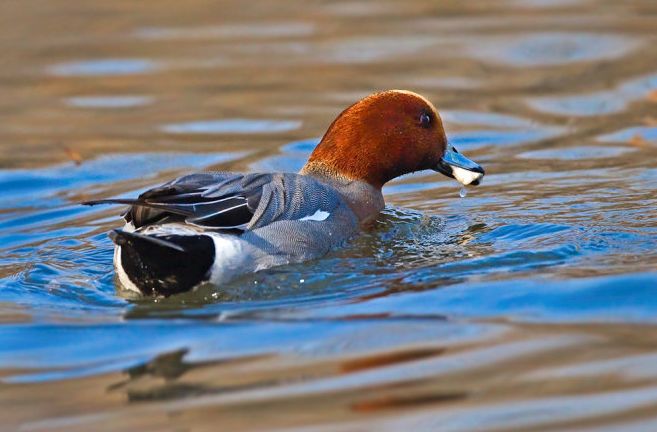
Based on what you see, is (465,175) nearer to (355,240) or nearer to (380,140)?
(380,140)

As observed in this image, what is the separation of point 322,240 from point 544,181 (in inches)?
81.0

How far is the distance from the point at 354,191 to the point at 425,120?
1.82 ft

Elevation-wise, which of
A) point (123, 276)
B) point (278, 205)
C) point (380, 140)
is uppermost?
point (380, 140)

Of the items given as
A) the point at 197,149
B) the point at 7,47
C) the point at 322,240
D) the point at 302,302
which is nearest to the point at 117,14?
the point at 7,47

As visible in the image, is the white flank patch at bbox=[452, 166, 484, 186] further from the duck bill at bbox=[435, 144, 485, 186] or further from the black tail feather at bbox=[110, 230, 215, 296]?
the black tail feather at bbox=[110, 230, 215, 296]

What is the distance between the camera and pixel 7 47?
1090cm

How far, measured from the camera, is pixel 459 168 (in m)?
6.61

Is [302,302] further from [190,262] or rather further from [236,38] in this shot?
[236,38]

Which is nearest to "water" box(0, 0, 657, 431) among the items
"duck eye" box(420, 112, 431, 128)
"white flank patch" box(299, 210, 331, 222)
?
"white flank patch" box(299, 210, 331, 222)

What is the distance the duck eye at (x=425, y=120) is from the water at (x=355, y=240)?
19.2 inches

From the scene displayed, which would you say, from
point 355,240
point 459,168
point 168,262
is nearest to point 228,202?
point 168,262

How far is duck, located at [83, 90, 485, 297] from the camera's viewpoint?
514cm

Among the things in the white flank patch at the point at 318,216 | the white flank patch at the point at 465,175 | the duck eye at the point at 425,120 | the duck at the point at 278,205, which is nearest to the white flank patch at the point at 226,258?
the duck at the point at 278,205

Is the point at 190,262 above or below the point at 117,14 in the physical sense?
below
